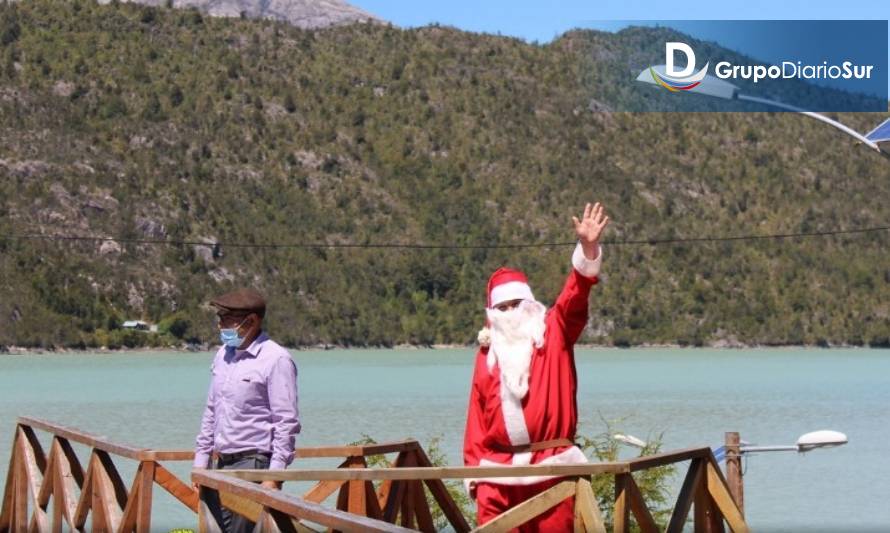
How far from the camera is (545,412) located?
6070 mm

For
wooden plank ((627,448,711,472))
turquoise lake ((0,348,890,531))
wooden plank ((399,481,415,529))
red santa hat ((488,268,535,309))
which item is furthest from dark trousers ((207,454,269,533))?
turquoise lake ((0,348,890,531))

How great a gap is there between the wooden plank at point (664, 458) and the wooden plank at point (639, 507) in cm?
6

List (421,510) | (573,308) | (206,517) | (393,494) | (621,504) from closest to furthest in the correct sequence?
(621,504), (573,308), (206,517), (393,494), (421,510)

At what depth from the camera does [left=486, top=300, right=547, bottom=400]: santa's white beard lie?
610cm

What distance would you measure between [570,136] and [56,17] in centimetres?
2989

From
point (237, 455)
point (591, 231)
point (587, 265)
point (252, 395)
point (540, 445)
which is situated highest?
point (591, 231)

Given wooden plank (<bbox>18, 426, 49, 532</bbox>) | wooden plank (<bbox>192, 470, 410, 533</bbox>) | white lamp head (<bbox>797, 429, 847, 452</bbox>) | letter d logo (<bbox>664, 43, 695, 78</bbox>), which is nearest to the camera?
wooden plank (<bbox>192, 470, 410, 533</bbox>)

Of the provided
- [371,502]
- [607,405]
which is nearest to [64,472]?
[371,502]

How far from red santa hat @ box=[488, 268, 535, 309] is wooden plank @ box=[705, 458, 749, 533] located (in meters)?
1.10

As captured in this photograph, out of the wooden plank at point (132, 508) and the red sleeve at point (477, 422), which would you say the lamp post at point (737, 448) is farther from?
the red sleeve at point (477, 422)

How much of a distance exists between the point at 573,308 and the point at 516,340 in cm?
23

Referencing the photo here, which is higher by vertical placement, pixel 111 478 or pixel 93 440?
pixel 93 440

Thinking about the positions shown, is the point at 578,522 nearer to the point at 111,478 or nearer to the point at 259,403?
the point at 259,403

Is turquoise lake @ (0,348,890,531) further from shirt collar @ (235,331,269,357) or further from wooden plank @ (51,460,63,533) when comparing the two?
shirt collar @ (235,331,269,357)
